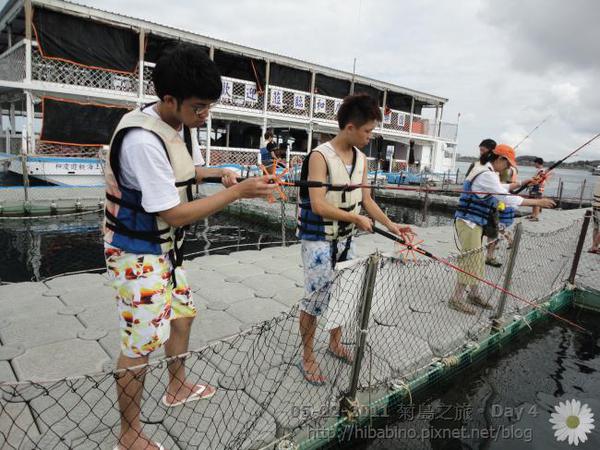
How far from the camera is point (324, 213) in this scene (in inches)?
95.9

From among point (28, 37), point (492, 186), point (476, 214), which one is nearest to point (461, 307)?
point (476, 214)

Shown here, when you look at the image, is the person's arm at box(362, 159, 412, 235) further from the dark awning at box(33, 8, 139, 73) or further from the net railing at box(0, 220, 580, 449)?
the dark awning at box(33, 8, 139, 73)

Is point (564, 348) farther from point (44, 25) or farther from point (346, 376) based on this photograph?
point (44, 25)

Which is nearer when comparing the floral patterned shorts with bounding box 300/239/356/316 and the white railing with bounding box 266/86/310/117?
the floral patterned shorts with bounding box 300/239/356/316

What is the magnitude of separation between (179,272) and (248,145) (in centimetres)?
2005

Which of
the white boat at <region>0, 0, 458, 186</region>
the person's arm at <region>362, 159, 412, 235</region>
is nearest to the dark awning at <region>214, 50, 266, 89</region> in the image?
the white boat at <region>0, 0, 458, 186</region>

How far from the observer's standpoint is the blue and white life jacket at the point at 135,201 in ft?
5.50

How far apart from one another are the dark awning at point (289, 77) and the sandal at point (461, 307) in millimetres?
15401

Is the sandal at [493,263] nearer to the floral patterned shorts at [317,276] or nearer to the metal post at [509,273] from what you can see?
the metal post at [509,273]

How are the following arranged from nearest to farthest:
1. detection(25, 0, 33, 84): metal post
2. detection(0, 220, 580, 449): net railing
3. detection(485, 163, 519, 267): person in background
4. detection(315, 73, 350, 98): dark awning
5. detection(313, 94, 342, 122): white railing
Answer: detection(0, 220, 580, 449): net railing
detection(485, 163, 519, 267): person in background
detection(25, 0, 33, 84): metal post
detection(313, 94, 342, 122): white railing
detection(315, 73, 350, 98): dark awning

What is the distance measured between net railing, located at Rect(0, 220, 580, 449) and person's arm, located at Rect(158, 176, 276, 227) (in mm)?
588

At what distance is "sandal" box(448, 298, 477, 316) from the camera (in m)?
4.20

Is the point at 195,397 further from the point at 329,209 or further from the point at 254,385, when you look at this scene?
the point at 329,209

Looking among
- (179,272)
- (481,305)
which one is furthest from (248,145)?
(179,272)
